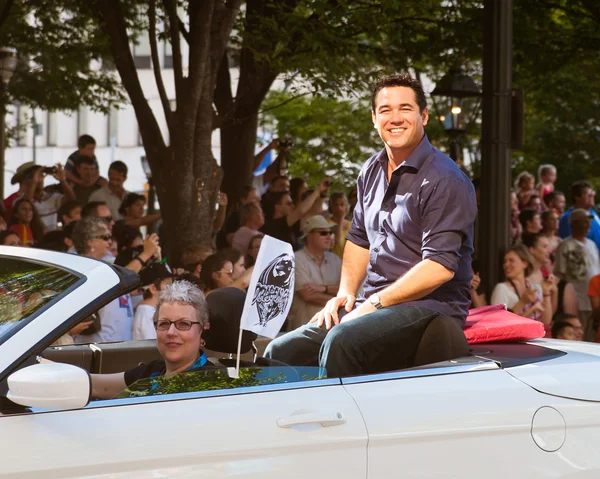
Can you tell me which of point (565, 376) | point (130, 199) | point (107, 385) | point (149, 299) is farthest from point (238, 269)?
point (565, 376)

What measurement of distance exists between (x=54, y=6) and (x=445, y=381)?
1192 cm

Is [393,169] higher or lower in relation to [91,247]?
higher

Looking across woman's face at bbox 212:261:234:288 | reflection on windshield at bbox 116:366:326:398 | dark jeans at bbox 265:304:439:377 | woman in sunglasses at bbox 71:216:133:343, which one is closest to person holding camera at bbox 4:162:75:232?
woman in sunglasses at bbox 71:216:133:343

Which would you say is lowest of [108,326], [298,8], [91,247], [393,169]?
[108,326]

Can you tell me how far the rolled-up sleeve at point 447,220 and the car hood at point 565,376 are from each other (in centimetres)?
59

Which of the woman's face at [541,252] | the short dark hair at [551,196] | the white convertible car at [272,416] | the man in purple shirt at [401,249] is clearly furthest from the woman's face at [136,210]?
the short dark hair at [551,196]

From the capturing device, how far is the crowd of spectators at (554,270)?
9.31 m

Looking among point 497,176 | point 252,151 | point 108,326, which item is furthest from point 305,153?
point 108,326

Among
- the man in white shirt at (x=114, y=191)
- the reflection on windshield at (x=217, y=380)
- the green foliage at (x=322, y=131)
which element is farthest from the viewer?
the green foliage at (x=322, y=131)

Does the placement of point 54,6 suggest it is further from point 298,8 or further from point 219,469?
point 219,469

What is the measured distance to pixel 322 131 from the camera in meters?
28.1

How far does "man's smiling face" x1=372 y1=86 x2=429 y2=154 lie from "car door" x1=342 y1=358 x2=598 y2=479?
1.14 meters

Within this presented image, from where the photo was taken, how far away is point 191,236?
33.6 ft

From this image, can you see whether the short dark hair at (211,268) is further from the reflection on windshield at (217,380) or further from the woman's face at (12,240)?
the reflection on windshield at (217,380)
